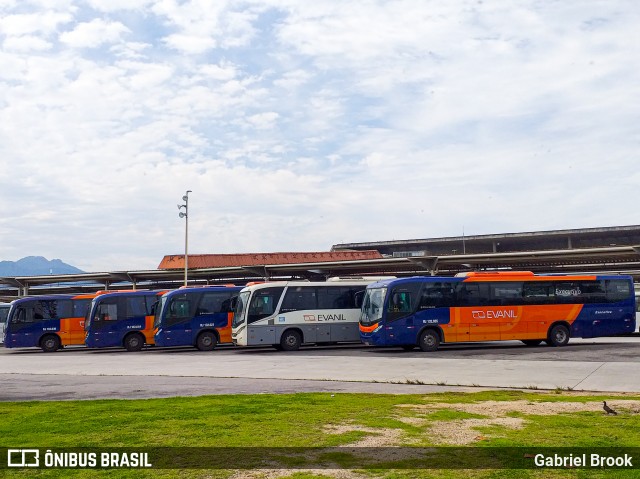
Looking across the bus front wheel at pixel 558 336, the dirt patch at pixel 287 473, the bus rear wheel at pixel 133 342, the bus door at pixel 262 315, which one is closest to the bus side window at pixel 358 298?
the bus door at pixel 262 315

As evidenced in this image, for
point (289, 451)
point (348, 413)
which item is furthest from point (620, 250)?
point (289, 451)

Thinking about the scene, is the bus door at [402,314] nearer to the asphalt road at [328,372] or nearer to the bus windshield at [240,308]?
the asphalt road at [328,372]

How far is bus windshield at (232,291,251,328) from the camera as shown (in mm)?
28547

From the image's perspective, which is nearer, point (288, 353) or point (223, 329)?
point (288, 353)

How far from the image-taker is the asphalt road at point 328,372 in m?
15.2

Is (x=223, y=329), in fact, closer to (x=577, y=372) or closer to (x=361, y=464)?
(x=577, y=372)

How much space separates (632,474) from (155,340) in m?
25.4

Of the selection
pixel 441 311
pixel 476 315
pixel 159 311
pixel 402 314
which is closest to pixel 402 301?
pixel 402 314

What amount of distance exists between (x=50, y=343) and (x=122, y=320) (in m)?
4.87

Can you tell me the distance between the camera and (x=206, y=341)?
30.5 metres

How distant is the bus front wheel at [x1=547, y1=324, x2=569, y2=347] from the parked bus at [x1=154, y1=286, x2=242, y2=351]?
41.9 ft

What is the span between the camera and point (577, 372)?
17734 mm

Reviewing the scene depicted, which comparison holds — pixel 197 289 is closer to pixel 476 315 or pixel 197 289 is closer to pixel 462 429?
pixel 476 315

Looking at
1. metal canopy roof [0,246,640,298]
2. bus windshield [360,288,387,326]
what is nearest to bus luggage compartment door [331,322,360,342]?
bus windshield [360,288,387,326]
